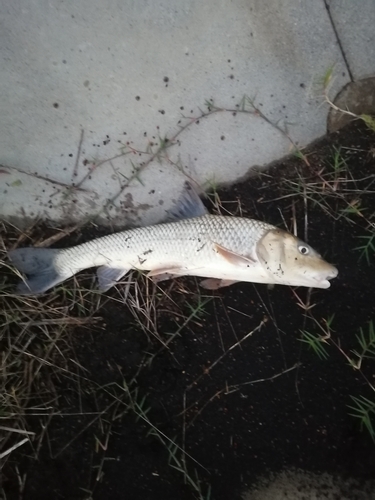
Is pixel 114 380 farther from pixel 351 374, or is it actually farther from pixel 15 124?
pixel 15 124

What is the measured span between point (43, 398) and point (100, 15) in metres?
2.10

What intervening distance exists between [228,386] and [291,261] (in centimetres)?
74

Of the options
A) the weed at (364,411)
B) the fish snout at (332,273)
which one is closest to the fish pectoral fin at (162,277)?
the fish snout at (332,273)

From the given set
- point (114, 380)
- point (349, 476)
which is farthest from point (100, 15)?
point (349, 476)

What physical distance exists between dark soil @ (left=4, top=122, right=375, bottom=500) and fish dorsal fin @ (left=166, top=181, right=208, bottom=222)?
0.87ft

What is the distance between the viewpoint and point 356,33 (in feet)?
8.54

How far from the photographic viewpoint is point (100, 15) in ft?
8.64

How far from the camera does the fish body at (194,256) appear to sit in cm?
234

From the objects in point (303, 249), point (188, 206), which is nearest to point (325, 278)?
point (303, 249)

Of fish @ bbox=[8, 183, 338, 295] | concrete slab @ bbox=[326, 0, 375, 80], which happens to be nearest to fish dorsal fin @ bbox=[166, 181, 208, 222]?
fish @ bbox=[8, 183, 338, 295]

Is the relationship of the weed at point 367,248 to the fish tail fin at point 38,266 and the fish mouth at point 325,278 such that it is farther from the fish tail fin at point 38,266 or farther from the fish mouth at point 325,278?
the fish tail fin at point 38,266

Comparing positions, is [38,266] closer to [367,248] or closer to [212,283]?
[212,283]

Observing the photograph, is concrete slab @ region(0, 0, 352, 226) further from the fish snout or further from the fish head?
the fish snout

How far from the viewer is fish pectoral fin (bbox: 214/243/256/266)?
2.32 metres
